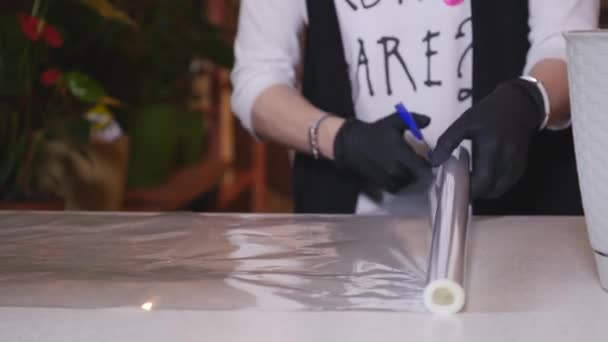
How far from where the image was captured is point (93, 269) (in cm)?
66

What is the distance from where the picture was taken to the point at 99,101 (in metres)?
1.71

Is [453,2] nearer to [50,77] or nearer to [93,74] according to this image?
[50,77]

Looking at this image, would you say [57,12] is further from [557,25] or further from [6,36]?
[557,25]

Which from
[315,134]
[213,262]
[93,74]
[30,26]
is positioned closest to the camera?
[213,262]

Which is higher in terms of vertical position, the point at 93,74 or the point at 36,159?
the point at 93,74

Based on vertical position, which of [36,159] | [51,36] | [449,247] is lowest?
[36,159]

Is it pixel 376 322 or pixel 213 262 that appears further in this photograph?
pixel 213 262

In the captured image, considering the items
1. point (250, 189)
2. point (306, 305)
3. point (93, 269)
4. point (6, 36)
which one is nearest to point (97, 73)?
point (6, 36)

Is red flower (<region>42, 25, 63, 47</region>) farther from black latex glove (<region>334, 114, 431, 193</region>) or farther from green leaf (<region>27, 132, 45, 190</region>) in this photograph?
black latex glove (<region>334, 114, 431, 193</region>)

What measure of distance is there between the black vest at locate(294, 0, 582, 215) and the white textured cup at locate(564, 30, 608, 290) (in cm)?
56

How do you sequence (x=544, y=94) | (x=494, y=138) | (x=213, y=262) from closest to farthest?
(x=213, y=262) < (x=494, y=138) < (x=544, y=94)

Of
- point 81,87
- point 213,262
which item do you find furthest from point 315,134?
point 81,87

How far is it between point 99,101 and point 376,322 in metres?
1.28

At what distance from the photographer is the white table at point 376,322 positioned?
51 cm
